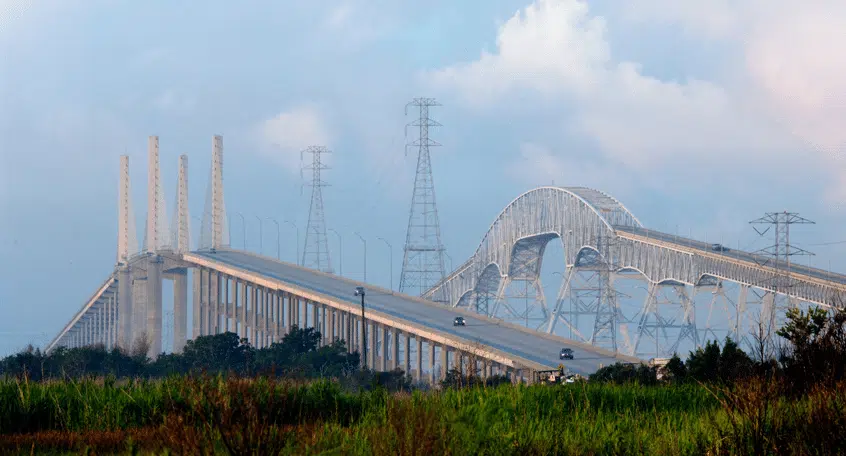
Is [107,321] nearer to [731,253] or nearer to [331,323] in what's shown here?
[331,323]

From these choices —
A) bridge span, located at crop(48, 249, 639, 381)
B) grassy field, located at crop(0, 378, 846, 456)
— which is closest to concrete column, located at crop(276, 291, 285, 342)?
bridge span, located at crop(48, 249, 639, 381)

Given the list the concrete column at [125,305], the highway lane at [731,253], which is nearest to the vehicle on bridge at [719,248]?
the highway lane at [731,253]

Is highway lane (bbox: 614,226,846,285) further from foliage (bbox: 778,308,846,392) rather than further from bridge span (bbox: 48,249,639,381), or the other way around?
foliage (bbox: 778,308,846,392)

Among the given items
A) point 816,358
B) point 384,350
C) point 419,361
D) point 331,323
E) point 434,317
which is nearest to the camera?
point 816,358

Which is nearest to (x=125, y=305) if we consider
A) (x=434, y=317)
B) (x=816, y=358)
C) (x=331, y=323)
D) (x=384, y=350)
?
(x=331, y=323)

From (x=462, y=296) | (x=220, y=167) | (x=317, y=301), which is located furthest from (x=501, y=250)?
(x=317, y=301)

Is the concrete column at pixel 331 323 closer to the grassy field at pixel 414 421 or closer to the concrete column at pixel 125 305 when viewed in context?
the concrete column at pixel 125 305
